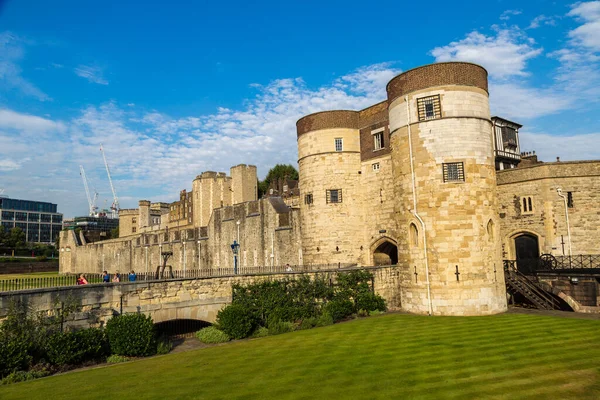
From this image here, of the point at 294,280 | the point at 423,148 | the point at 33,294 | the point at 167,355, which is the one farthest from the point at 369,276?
the point at 33,294

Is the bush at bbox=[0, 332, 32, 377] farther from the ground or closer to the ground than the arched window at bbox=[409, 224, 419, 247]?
closer to the ground

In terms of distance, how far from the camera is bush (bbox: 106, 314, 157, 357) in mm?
16250

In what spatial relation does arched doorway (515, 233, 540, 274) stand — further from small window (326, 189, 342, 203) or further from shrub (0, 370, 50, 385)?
shrub (0, 370, 50, 385)

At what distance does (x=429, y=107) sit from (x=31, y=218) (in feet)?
691

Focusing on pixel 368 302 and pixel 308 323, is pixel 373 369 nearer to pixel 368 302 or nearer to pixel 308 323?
pixel 308 323

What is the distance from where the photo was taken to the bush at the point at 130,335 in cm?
1625

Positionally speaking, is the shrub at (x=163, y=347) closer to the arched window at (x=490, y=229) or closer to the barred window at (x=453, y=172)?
the barred window at (x=453, y=172)

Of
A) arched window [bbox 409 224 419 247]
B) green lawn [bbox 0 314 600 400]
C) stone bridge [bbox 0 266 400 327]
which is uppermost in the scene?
arched window [bbox 409 224 419 247]

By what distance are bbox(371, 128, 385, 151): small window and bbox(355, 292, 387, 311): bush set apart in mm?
10630

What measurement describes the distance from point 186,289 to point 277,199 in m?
18.0

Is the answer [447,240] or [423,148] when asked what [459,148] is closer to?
[423,148]

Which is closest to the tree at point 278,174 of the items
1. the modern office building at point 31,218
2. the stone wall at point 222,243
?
the stone wall at point 222,243

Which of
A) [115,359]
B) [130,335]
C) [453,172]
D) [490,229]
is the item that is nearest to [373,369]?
A: [130,335]

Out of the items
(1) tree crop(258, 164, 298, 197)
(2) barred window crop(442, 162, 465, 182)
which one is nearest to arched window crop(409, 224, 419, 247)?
(2) barred window crop(442, 162, 465, 182)
